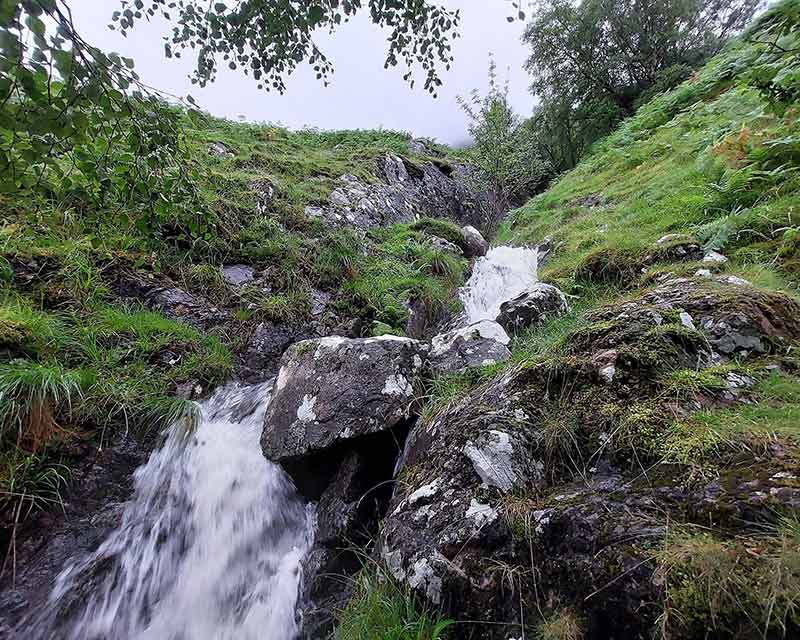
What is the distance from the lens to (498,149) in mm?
12156

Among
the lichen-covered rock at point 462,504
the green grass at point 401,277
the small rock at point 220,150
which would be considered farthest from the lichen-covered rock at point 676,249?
the small rock at point 220,150

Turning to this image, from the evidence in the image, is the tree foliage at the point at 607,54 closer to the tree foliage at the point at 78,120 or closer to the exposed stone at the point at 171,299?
the exposed stone at the point at 171,299

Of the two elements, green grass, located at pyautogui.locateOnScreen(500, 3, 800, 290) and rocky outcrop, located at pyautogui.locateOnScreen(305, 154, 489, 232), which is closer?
green grass, located at pyautogui.locateOnScreen(500, 3, 800, 290)

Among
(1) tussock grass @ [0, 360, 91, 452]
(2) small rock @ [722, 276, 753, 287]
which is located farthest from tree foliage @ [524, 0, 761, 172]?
(1) tussock grass @ [0, 360, 91, 452]

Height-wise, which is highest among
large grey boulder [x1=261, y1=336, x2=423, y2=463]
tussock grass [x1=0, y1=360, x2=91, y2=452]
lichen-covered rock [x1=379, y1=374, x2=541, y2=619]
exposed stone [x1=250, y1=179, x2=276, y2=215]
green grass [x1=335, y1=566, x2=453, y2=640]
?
exposed stone [x1=250, y1=179, x2=276, y2=215]

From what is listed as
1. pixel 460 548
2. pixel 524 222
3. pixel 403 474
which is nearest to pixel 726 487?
pixel 460 548

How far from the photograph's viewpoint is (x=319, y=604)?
8.62ft

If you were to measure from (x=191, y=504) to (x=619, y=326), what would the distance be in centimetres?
350

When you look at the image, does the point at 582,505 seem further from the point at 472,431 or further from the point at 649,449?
the point at 472,431

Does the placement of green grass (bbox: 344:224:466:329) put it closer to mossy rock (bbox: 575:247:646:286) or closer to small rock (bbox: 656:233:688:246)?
mossy rock (bbox: 575:247:646:286)

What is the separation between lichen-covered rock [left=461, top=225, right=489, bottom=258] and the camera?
10070 millimetres

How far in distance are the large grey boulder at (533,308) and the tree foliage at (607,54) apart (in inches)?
539

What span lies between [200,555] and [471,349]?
2683 mm

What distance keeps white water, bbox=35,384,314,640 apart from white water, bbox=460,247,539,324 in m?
→ 4.06
